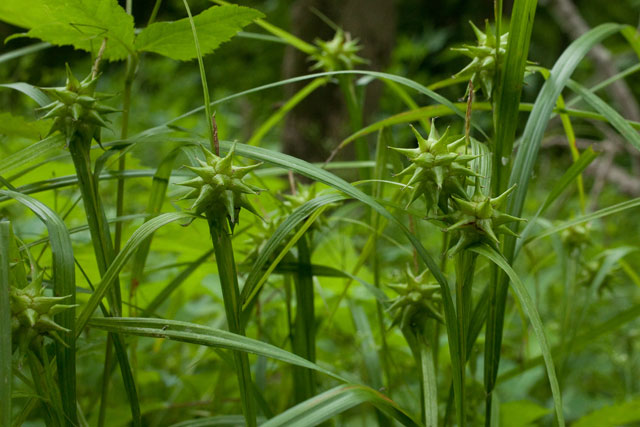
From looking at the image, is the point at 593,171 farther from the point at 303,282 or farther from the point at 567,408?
the point at 303,282

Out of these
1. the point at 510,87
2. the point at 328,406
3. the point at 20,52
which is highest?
the point at 20,52

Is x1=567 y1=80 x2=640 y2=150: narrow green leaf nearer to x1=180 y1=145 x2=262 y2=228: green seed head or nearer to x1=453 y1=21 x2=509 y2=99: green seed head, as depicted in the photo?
x1=453 y1=21 x2=509 y2=99: green seed head

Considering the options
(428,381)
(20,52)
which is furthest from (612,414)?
(20,52)

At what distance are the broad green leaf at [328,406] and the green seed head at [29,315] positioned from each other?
137 mm

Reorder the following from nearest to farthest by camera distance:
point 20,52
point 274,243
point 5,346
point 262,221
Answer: point 5,346 < point 274,243 < point 262,221 < point 20,52

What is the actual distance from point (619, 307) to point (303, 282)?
4.22 feet

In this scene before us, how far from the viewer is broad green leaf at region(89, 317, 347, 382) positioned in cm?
37

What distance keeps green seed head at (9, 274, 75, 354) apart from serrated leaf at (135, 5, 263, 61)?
23cm

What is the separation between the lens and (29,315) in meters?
0.35

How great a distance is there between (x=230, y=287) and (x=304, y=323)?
0.53 ft

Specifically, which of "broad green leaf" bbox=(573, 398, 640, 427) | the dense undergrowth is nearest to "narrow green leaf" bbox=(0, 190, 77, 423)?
the dense undergrowth

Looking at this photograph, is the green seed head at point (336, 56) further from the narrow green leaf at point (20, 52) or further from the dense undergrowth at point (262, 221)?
the narrow green leaf at point (20, 52)

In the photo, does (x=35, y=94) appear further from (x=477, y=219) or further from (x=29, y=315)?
(x=477, y=219)

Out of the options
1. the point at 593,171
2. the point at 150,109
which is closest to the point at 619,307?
the point at 593,171
